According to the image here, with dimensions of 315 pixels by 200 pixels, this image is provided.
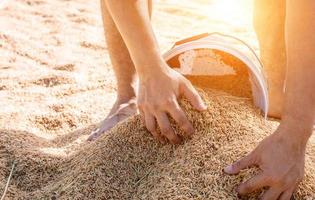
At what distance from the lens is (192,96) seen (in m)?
1.51

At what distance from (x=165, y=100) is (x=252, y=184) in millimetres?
343

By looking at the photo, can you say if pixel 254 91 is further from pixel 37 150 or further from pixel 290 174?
pixel 37 150

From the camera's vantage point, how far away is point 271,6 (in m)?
2.20

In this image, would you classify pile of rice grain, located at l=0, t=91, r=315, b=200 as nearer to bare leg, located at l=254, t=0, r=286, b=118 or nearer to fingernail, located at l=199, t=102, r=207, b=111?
fingernail, located at l=199, t=102, r=207, b=111

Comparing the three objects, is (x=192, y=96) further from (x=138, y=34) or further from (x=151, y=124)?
(x=138, y=34)

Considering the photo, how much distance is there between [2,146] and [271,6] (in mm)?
1247

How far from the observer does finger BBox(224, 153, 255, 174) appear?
1.34 m

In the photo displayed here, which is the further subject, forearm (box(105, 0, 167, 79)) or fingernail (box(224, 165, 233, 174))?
forearm (box(105, 0, 167, 79))

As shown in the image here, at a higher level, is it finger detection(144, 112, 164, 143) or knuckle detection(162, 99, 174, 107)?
knuckle detection(162, 99, 174, 107)

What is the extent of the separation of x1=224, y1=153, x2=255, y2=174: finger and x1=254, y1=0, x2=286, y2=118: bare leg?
0.80 m

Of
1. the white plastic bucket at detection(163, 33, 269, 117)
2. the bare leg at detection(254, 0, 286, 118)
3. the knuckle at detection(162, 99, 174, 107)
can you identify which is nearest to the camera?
the knuckle at detection(162, 99, 174, 107)

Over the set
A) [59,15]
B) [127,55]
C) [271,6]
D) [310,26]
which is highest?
[310,26]

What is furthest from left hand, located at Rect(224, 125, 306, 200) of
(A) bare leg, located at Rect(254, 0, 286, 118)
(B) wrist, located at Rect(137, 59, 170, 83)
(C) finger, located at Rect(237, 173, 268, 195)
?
(A) bare leg, located at Rect(254, 0, 286, 118)

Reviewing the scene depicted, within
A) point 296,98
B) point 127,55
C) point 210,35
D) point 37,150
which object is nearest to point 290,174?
point 296,98
